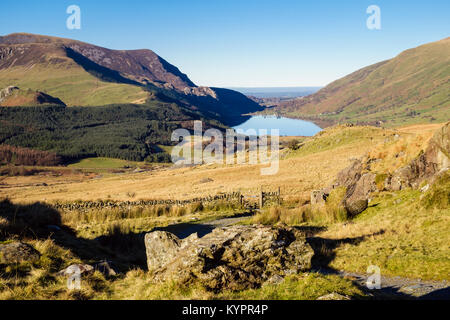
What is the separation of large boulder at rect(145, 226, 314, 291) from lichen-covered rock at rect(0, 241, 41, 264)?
3.47 meters

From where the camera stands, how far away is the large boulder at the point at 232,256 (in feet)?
29.2

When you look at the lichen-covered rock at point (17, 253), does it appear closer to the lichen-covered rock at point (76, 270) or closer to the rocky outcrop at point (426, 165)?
the lichen-covered rock at point (76, 270)

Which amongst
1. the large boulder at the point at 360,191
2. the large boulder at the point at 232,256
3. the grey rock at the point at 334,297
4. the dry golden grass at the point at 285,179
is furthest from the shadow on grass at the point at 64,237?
the dry golden grass at the point at 285,179

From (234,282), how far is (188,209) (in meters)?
17.0

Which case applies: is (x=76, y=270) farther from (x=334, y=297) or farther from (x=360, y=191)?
(x=360, y=191)

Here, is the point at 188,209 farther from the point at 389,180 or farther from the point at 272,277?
the point at 272,277

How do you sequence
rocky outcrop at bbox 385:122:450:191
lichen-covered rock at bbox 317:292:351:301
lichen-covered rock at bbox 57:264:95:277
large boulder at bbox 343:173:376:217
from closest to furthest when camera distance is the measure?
lichen-covered rock at bbox 317:292:351:301 → lichen-covered rock at bbox 57:264:95:277 → rocky outcrop at bbox 385:122:450:191 → large boulder at bbox 343:173:376:217

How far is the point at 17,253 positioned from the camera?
10086 mm

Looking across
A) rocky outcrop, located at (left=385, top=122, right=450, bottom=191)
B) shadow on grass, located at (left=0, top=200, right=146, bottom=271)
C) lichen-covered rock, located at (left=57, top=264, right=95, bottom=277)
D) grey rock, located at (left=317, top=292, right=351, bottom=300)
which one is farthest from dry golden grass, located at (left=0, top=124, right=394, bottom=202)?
grey rock, located at (left=317, top=292, right=351, bottom=300)

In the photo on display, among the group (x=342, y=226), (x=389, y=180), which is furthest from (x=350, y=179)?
(x=342, y=226)

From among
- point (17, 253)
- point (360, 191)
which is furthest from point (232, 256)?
point (360, 191)

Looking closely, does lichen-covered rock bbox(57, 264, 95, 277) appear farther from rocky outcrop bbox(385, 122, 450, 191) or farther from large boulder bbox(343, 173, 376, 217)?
rocky outcrop bbox(385, 122, 450, 191)

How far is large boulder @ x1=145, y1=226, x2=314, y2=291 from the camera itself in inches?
351

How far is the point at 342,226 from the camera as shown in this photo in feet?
51.1
